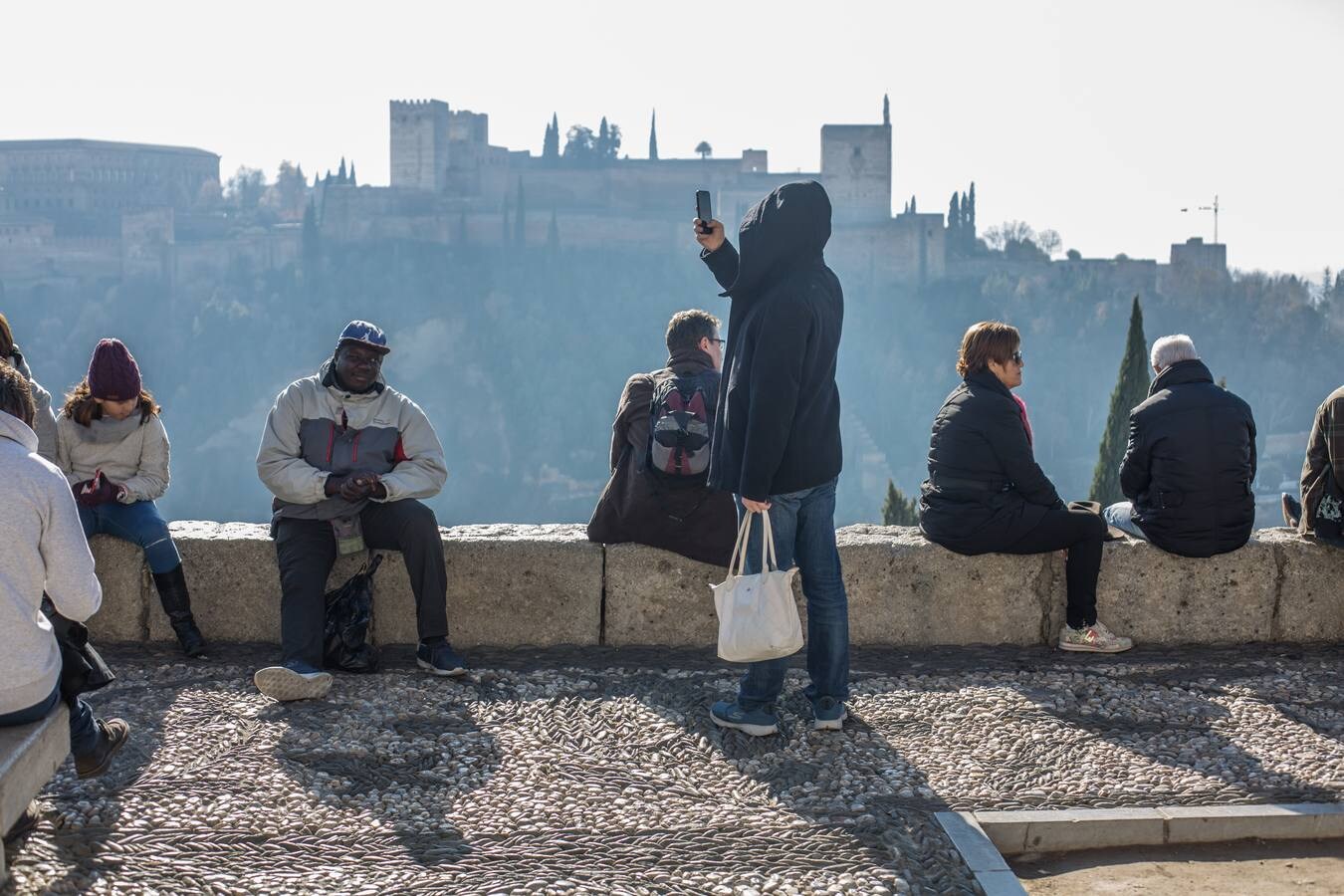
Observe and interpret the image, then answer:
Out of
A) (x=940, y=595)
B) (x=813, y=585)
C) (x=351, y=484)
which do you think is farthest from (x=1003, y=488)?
(x=351, y=484)

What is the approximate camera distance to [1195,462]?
4.56 m

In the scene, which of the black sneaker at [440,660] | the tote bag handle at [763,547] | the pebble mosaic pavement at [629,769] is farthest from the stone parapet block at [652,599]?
the tote bag handle at [763,547]

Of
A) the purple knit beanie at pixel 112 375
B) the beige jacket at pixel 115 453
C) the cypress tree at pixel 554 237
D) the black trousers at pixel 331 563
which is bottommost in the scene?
the black trousers at pixel 331 563

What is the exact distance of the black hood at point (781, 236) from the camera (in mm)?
3521

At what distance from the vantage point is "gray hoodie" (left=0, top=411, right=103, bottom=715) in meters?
2.55

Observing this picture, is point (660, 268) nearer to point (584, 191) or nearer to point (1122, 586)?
point (584, 191)

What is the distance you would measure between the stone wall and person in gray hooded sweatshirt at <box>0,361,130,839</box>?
1.85 metres

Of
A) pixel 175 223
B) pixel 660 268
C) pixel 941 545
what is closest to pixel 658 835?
pixel 941 545

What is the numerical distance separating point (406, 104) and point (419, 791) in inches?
2702

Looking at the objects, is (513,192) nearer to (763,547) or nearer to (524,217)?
(524,217)

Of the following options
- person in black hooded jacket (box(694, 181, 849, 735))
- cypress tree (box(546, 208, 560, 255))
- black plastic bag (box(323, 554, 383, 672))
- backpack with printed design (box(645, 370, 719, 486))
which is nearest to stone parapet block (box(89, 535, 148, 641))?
black plastic bag (box(323, 554, 383, 672))

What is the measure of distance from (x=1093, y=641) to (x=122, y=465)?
3.32 metres

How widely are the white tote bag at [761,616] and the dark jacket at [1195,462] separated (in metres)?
1.76

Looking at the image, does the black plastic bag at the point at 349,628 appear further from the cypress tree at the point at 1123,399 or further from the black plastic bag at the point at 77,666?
the cypress tree at the point at 1123,399
